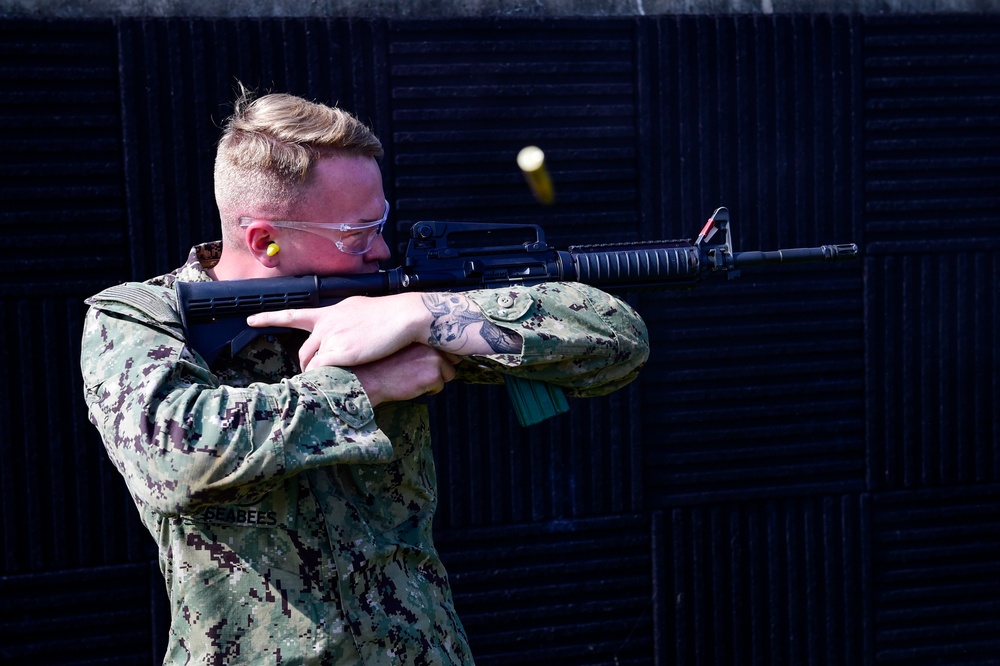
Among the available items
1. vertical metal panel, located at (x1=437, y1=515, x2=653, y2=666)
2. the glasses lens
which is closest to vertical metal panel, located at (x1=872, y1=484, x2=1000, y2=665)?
vertical metal panel, located at (x1=437, y1=515, x2=653, y2=666)

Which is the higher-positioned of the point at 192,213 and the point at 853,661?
the point at 192,213

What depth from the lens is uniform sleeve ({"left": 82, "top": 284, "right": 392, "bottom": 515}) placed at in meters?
1.67

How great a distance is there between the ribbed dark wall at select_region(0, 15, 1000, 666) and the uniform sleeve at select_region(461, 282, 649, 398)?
1.70m

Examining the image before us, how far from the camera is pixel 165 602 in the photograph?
3621 mm

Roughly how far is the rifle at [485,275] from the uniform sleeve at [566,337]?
8 cm

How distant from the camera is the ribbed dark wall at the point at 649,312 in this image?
3508mm

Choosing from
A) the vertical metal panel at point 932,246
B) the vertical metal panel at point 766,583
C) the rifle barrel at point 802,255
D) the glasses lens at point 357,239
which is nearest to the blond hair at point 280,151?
the glasses lens at point 357,239

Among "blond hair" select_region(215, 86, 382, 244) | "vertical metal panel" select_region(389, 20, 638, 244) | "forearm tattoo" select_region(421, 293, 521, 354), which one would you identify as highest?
"vertical metal panel" select_region(389, 20, 638, 244)

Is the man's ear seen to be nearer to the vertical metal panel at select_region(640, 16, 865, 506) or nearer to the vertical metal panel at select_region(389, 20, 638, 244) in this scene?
the vertical metal panel at select_region(389, 20, 638, 244)

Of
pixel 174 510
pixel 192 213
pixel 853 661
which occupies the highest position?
pixel 192 213

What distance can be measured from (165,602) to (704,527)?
2191mm

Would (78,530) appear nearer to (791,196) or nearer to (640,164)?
(640,164)

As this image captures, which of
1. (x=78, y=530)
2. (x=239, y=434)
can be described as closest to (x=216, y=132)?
(x=78, y=530)

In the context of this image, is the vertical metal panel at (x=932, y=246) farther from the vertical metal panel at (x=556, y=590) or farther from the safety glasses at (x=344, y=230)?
the safety glasses at (x=344, y=230)
